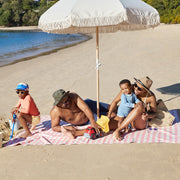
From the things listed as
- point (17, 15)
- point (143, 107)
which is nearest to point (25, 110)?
point (143, 107)

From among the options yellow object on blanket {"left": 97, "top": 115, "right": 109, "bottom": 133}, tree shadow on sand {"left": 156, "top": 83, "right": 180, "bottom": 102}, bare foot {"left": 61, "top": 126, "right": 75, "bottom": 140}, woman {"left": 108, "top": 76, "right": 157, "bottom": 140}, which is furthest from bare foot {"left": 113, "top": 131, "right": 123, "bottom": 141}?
→ tree shadow on sand {"left": 156, "top": 83, "right": 180, "bottom": 102}

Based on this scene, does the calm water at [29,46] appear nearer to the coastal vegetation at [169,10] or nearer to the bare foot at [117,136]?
the bare foot at [117,136]

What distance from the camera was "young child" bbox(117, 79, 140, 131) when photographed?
3.85 m

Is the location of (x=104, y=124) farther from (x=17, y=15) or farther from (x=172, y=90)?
(x=17, y=15)

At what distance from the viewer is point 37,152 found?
370 centimetres

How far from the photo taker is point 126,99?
12.9 feet

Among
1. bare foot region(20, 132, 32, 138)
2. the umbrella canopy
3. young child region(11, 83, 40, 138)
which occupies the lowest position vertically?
bare foot region(20, 132, 32, 138)

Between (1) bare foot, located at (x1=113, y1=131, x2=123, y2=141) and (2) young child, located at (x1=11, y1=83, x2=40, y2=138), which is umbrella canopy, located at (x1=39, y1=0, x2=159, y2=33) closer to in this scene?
(2) young child, located at (x1=11, y1=83, x2=40, y2=138)

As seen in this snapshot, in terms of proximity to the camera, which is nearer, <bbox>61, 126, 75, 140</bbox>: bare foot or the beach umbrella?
the beach umbrella

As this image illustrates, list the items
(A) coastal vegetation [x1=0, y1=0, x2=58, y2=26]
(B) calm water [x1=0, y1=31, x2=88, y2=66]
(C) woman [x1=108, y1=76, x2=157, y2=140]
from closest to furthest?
1. (C) woman [x1=108, y1=76, x2=157, y2=140]
2. (B) calm water [x1=0, y1=31, x2=88, y2=66]
3. (A) coastal vegetation [x1=0, y1=0, x2=58, y2=26]

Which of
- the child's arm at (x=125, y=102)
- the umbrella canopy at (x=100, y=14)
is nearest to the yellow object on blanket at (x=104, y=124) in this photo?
the child's arm at (x=125, y=102)

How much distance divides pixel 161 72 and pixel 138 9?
5958mm

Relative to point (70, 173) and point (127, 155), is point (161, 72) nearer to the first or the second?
point (127, 155)

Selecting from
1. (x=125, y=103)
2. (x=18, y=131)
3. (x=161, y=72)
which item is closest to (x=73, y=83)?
(x=161, y=72)
